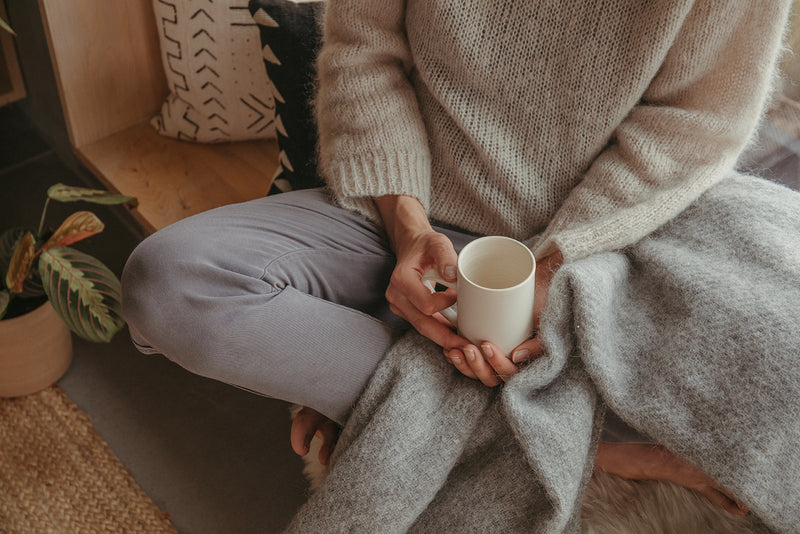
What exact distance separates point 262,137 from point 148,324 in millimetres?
778

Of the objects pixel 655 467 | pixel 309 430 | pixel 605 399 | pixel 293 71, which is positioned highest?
pixel 293 71

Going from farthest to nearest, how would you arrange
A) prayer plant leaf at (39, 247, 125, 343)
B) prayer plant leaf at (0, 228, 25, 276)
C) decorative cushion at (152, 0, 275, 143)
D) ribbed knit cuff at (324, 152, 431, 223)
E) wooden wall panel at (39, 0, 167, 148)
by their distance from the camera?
wooden wall panel at (39, 0, 167, 148)
decorative cushion at (152, 0, 275, 143)
prayer plant leaf at (0, 228, 25, 276)
prayer plant leaf at (39, 247, 125, 343)
ribbed knit cuff at (324, 152, 431, 223)

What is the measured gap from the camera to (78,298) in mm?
1157

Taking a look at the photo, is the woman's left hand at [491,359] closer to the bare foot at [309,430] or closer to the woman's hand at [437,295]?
the woman's hand at [437,295]

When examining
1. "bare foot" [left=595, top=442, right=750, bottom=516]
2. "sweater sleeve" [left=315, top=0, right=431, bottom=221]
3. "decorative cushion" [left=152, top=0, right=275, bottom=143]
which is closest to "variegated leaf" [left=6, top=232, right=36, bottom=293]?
"decorative cushion" [left=152, top=0, right=275, bottom=143]

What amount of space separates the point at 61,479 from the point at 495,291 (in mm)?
977

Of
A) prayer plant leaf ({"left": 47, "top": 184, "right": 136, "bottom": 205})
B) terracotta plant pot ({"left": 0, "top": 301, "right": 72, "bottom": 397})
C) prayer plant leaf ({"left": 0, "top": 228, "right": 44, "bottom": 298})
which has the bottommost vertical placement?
terracotta plant pot ({"left": 0, "top": 301, "right": 72, "bottom": 397})

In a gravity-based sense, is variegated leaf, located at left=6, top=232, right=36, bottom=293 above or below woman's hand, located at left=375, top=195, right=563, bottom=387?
below

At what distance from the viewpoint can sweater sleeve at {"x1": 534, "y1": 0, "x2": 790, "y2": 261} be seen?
0.85 m

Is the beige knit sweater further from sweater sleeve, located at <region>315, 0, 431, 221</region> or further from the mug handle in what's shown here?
the mug handle

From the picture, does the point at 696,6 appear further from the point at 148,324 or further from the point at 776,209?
the point at 148,324

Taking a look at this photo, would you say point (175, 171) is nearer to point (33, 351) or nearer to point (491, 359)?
point (33, 351)

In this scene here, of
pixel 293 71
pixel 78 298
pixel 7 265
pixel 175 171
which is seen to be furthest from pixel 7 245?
pixel 293 71

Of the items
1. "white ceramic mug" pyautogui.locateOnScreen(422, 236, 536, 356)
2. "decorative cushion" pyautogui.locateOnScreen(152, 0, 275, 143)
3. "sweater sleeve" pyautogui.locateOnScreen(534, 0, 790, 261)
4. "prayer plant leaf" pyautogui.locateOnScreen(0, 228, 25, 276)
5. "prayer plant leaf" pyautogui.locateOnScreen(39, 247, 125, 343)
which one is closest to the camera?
"white ceramic mug" pyautogui.locateOnScreen(422, 236, 536, 356)
